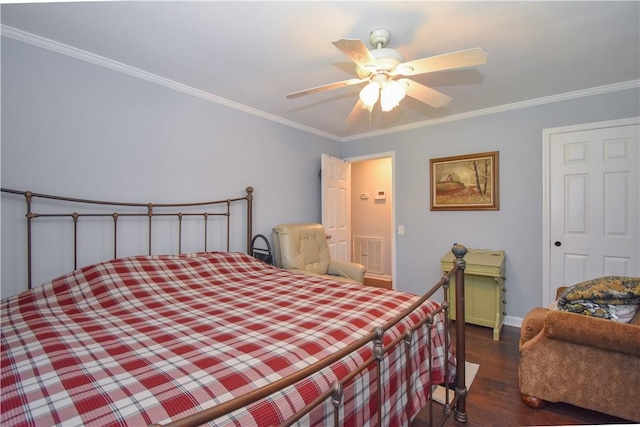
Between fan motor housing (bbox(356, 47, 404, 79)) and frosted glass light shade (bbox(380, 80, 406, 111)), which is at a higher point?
fan motor housing (bbox(356, 47, 404, 79))

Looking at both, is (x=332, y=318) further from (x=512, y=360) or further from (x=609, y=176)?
(x=609, y=176)

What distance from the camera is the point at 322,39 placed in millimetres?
1890

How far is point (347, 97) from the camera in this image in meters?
2.89

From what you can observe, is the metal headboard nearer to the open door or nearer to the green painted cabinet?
the open door

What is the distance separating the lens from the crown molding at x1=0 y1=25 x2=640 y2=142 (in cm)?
189

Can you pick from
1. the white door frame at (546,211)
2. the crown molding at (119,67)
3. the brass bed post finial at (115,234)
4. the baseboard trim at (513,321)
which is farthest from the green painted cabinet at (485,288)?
the brass bed post finial at (115,234)

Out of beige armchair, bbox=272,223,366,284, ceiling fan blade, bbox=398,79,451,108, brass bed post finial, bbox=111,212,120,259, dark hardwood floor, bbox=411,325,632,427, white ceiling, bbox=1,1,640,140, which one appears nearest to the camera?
white ceiling, bbox=1,1,640,140

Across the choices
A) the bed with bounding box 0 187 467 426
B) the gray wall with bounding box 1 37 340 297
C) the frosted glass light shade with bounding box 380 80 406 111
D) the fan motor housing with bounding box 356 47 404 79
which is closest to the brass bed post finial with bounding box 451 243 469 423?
the bed with bounding box 0 187 467 426

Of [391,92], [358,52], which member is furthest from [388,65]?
[358,52]

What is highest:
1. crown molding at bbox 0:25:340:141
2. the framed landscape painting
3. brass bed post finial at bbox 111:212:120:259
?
crown molding at bbox 0:25:340:141

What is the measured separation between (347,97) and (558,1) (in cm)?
166

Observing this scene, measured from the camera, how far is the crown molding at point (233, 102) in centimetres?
189

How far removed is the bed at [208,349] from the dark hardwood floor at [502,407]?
18 cm

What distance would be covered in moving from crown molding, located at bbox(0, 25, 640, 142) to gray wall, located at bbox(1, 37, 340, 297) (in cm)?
4
